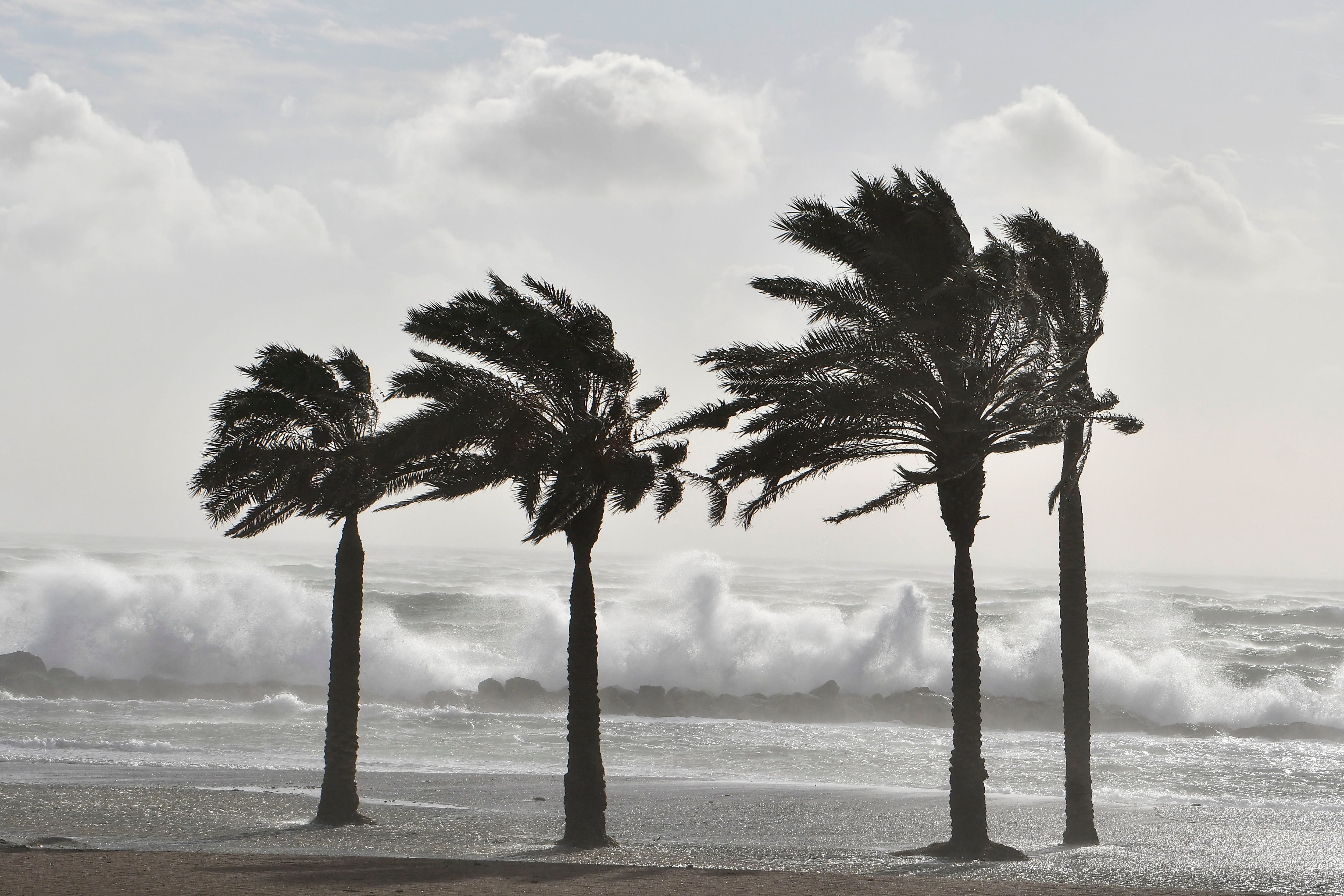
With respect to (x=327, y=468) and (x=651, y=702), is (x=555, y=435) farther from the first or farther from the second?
(x=651, y=702)

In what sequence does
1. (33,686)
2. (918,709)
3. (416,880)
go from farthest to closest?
1. (33,686)
2. (918,709)
3. (416,880)

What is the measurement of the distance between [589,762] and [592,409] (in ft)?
13.3

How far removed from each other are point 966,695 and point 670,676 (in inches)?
893

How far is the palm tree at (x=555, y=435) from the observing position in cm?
1338

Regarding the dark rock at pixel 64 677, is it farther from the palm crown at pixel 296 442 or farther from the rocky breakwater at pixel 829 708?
the palm crown at pixel 296 442

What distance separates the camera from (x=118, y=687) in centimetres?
3238

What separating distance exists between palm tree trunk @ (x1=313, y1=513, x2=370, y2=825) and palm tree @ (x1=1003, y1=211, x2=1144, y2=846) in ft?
28.2

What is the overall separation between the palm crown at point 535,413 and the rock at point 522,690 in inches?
761

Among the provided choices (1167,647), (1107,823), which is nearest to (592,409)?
(1107,823)

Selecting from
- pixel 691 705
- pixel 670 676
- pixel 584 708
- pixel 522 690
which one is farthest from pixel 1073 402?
pixel 670 676

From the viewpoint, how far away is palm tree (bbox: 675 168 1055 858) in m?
13.3

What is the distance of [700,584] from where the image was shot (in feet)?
135

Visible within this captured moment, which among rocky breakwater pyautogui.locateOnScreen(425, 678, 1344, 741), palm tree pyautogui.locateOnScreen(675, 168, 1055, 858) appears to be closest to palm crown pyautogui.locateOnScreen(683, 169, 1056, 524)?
palm tree pyautogui.locateOnScreen(675, 168, 1055, 858)

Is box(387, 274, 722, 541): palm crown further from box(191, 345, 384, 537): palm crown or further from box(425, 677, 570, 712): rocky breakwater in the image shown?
box(425, 677, 570, 712): rocky breakwater
